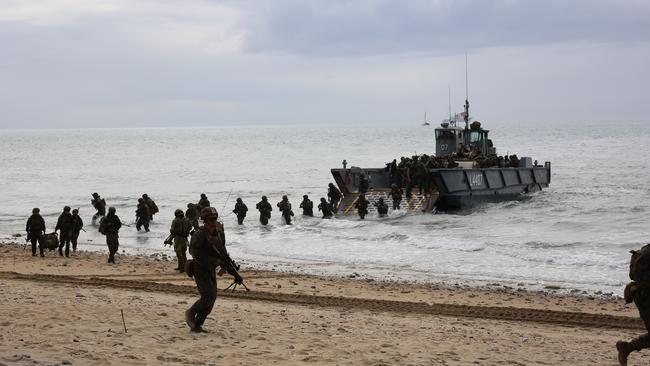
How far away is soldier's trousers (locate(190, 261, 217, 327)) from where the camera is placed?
8.90m

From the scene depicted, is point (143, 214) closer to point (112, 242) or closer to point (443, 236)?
point (112, 242)

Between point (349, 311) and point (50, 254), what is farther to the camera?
point (50, 254)

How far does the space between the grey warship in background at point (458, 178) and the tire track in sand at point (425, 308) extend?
47.5 ft

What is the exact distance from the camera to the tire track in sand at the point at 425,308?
11422 millimetres

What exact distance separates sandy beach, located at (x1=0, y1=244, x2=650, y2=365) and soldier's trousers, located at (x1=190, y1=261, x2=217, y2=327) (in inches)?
10.0

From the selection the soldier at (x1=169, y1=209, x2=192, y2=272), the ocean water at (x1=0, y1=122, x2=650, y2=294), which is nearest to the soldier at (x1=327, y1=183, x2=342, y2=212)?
the ocean water at (x1=0, y1=122, x2=650, y2=294)

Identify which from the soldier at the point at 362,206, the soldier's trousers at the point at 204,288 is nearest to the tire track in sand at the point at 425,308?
the soldier's trousers at the point at 204,288

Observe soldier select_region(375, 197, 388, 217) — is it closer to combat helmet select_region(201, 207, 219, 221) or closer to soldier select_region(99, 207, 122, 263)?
soldier select_region(99, 207, 122, 263)

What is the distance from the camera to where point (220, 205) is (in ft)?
122

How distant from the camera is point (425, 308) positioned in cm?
1207

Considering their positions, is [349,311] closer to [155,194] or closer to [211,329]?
[211,329]

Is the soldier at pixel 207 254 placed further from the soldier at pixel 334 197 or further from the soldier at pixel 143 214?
the soldier at pixel 334 197

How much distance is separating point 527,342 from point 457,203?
59.2 ft

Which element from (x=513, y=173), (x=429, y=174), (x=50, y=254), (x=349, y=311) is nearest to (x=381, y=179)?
(x=429, y=174)
